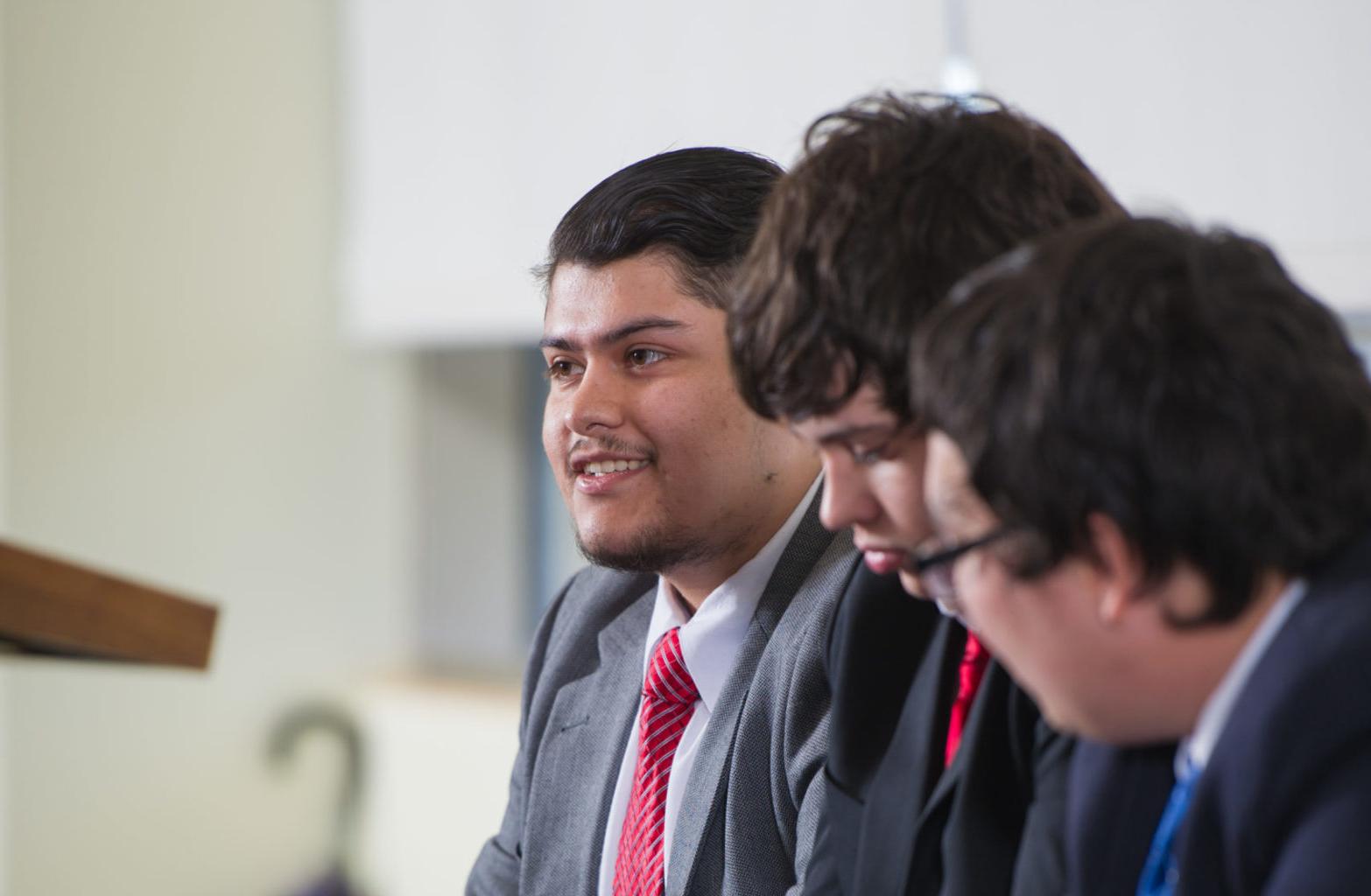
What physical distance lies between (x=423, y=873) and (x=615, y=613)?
1755 mm

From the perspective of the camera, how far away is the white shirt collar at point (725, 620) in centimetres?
150

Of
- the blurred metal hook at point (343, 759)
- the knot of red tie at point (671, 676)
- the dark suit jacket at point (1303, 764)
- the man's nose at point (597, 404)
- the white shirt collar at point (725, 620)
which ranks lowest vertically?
the blurred metal hook at point (343, 759)

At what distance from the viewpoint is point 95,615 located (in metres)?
1.02

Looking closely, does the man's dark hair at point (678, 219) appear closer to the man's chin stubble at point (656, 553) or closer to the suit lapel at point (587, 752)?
the man's chin stubble at point (656, 553)

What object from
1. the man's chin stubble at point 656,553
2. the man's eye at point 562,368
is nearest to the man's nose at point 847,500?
the man's chin stubble at point 656,553

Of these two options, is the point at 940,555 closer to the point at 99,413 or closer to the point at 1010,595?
the point at 1010,595

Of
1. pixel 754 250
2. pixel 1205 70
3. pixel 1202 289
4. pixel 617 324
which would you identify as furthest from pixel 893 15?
pixel 1202 289

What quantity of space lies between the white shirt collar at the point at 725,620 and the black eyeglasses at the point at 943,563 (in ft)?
2.15

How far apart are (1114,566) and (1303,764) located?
0.13 m

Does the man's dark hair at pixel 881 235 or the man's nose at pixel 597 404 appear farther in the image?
the man's nose at pixel 597 404

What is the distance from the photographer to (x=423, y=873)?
10.7ft

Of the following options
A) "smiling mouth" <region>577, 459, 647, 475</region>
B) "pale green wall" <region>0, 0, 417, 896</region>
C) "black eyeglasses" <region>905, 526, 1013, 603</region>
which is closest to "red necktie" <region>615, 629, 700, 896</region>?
"smiling mouth" <region>577, 459, 647, 475</region>

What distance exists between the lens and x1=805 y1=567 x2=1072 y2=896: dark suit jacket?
3.11ft

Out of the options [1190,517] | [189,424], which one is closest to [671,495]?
[1190,517]
